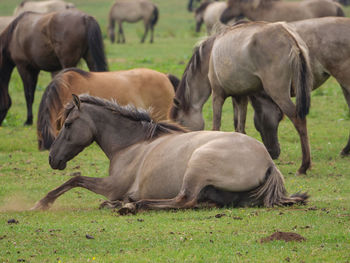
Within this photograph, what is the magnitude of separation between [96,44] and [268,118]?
14.4 ft

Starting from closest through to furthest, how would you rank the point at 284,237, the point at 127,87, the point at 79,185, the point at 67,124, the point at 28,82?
the point at 284,237
the point at 79,185
the point at 67,124
the point at 127,87
the point at 28,82

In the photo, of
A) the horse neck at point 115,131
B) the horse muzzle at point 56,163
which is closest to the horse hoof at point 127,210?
the horse neck at point 115,131

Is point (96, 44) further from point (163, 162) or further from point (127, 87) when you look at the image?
point (163, 162)

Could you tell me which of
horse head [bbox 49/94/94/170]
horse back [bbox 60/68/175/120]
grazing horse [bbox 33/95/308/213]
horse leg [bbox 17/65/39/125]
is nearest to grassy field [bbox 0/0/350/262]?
grazing horse [bbox 33/95/308/213]

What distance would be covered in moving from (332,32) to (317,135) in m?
2.83

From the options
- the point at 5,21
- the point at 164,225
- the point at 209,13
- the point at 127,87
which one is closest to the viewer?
the point at 164,225

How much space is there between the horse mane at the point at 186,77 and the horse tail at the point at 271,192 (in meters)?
4.08

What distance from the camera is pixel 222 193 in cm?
632

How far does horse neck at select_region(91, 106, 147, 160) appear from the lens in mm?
7328

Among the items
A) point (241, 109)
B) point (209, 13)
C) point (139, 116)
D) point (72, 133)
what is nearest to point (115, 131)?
point (139, 116)

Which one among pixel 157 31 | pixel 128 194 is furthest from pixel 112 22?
pixel 128 194

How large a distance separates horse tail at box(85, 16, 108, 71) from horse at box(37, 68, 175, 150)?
1.57 meters

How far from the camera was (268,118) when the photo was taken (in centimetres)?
993

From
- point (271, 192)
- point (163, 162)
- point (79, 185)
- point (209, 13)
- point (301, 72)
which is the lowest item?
point (209, 13)
